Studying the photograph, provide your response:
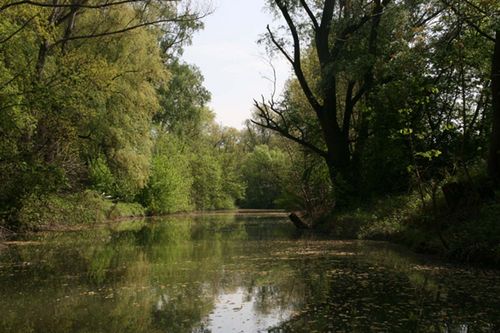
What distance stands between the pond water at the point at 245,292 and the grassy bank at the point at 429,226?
2.35 ft

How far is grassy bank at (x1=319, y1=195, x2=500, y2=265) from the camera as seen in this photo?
37.4ft

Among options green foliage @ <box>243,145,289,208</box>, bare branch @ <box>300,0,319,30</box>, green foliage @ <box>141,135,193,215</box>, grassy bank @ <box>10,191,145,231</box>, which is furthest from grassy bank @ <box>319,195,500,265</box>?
green foliage @ <box>243,145,289,208</box>

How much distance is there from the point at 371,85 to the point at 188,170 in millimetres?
39971

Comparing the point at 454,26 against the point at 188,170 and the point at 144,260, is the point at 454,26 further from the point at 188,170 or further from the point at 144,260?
the point at 188,170

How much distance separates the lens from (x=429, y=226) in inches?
583

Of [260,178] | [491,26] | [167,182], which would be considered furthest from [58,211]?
[260,178]

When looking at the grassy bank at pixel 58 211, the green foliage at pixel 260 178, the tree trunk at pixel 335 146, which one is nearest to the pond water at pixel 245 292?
the grassy bank at pixel 58 211

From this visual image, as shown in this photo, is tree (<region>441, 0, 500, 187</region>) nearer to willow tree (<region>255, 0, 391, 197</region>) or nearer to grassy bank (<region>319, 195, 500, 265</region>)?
grassy bank (<region>319, 195, 500, 265</region>)

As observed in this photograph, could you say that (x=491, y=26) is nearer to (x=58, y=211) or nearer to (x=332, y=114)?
(x=332, y=114)

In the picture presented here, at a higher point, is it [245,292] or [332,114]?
[332,114]

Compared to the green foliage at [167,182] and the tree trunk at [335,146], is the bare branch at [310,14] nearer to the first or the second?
the tree trunk at [335,146]

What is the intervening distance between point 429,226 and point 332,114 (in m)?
9.73

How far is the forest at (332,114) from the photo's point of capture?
13547mm

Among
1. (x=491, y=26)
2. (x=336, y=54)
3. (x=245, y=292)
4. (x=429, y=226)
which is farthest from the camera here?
(x=336, y=54)
